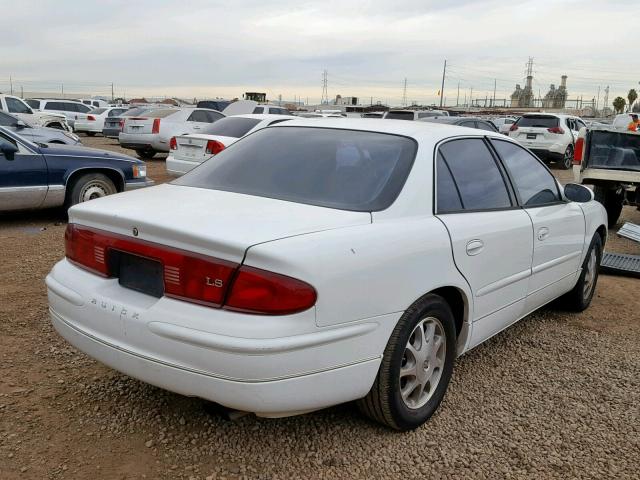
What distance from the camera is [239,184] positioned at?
10.7 ft

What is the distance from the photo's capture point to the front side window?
63.2 ft

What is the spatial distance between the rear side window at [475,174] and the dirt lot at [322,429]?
3.58 ft

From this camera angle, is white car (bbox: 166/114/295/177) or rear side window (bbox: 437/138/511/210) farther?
white car (bbox: 166/114/295/177)

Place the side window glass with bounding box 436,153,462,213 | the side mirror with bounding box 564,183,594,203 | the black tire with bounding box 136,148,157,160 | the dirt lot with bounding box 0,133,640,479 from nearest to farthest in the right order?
the dirt lot with bounding box 0,133,640,479
the side window glass with bounding box 436,153,462,213
the side mirror with bounding box 564,183,594,203
the black tire with bounding box 136,148,157,160

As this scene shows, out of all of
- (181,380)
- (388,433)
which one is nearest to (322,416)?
(388,433)

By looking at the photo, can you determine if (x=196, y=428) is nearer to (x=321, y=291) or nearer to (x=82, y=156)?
(x=321, y=291)

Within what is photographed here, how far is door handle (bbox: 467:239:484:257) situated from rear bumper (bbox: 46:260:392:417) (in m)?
0.70

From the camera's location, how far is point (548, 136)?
18203 millimetres

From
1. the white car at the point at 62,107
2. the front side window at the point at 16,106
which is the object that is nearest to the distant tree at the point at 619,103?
the white car at the point at 62,107

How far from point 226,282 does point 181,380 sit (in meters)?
0.45

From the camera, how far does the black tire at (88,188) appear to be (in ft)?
25.2

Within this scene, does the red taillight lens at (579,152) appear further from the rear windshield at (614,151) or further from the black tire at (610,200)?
the black tire at (610,200)

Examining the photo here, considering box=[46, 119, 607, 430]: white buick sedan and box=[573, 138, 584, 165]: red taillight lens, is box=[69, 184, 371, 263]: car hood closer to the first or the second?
box=[46, 119, 607, 430]: white buick sedan

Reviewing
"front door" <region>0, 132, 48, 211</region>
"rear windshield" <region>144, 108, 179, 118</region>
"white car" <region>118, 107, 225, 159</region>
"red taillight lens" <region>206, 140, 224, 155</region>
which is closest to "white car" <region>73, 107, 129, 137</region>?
"rear windshield" <region>144, 108, 179, 118</region>
